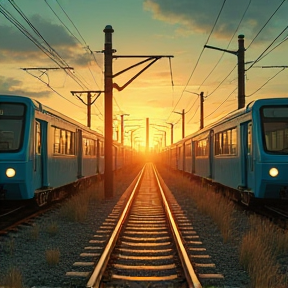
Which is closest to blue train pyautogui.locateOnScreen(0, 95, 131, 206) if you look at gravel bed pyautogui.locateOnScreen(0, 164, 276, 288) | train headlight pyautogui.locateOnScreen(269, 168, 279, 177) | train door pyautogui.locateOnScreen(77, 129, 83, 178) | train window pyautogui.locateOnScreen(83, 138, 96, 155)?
gravel bed pyautogui.locateOnScreen(0, 164, 276, 288)

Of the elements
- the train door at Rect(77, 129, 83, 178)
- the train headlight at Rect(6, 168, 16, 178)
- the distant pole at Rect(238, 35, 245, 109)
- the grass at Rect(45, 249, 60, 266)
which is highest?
the distant pole at Rect(238, 35, 245, 109)

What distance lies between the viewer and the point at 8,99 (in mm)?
11008

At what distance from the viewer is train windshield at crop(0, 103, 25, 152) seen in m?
10.8

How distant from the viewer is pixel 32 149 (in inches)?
439

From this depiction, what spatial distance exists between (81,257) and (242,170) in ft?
21.8

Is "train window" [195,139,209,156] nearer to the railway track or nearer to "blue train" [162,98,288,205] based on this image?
"blue train" [162,98,288,205]

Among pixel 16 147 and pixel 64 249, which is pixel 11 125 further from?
pixel 64 249

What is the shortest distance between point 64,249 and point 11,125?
393 centimetres

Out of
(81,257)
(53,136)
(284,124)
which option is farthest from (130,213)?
(81,257)

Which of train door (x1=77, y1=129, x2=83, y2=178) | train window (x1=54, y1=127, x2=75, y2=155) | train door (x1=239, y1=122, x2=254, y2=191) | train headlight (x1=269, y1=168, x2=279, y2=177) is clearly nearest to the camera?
train headlight (x1=269, y1=168, x2=279, y2=177)

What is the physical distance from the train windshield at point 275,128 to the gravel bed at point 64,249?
2107mm

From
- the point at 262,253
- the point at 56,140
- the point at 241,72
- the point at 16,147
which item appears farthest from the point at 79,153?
the point at 262,253

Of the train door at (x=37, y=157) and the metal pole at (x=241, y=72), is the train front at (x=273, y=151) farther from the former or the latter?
the metal pole at (x=241, y=72)

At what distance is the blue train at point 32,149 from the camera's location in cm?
1057
